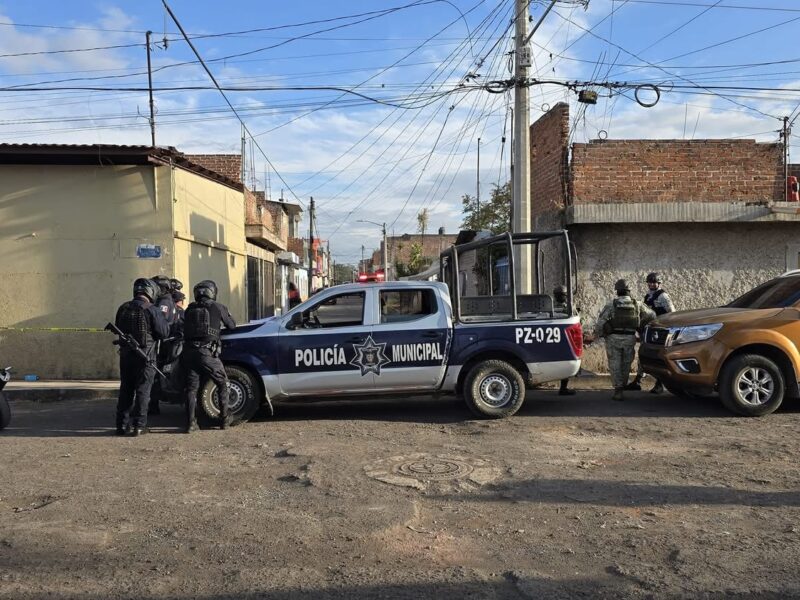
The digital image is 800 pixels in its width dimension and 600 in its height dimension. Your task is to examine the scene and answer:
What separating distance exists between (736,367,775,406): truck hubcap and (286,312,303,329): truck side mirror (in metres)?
5.44

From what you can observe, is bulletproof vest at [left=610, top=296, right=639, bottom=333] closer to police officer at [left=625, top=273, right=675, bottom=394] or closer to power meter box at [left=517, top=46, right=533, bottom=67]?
police officer at [left=625, top=273, right=675, bottom=394]

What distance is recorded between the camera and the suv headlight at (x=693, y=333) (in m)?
8.27

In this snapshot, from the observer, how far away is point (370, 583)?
3.72 meters

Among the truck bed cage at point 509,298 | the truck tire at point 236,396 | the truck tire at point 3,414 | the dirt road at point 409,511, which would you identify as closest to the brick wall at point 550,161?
the truck bed cage at point 509,298

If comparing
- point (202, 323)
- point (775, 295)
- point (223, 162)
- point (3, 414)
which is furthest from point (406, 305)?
point (223, 162)

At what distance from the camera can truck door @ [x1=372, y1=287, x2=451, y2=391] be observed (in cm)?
810

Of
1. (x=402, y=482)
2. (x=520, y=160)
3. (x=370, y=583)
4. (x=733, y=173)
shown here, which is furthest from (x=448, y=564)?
(x=733, y=173)

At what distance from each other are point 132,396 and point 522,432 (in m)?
4.55

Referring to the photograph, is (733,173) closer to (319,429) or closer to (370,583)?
(319,429)

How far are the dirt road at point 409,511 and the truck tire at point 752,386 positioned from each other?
0.78 feet

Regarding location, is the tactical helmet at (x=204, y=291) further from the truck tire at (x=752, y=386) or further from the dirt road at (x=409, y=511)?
the truck tire at (x=752, y=386)

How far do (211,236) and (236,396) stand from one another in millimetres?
7666

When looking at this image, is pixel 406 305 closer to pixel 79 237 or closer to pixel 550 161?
pixel 550 161

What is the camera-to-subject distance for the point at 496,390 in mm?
8180
